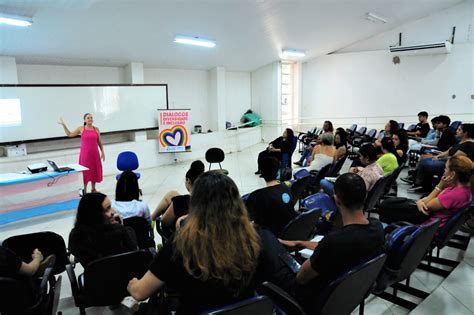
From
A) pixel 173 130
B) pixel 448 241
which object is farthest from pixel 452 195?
pixel 173 130

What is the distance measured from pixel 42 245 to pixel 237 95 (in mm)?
9845

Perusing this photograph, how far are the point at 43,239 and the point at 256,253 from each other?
1.78 metres

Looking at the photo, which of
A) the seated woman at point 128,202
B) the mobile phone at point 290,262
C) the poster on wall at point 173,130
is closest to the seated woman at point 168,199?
the seated woman at point 128,202

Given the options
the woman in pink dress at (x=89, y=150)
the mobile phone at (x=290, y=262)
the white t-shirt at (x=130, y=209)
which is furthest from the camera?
the woman in pink dress at (x=89, y=150)

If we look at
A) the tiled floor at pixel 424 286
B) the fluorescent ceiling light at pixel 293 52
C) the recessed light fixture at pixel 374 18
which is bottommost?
the tiled floor at pixel 424 286

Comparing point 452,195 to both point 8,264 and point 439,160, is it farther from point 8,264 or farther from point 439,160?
point 8,264

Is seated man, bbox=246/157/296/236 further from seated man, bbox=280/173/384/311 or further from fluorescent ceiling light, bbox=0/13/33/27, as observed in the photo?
fluorescent ceiling light, bbox=0/13/33/27

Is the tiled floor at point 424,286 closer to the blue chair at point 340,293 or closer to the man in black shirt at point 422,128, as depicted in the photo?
the blue chair at point 340,293

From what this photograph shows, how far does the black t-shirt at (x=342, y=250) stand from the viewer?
1622 mm

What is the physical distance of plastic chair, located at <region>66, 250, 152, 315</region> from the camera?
1902mm

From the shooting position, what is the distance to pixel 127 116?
26.4 ft

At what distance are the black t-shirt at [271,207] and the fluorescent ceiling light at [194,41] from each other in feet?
17.9

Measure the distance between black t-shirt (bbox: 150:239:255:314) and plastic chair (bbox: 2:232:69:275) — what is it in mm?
1392

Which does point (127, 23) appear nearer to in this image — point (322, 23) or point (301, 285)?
point (322, 23)
